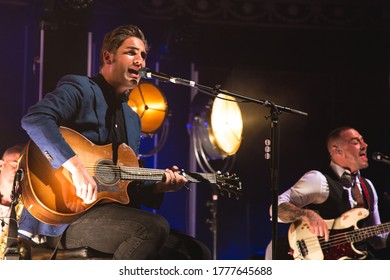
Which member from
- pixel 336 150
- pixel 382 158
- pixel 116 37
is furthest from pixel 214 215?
pixel 116 37

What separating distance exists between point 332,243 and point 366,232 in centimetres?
24

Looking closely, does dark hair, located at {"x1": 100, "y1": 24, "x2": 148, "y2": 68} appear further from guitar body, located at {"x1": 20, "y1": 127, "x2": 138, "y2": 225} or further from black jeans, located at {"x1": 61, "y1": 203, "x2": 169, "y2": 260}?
black jeans, located at {"x1": 61, "y1": 203, "x2": 169, "y2": 260}

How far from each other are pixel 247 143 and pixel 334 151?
0.62 metres

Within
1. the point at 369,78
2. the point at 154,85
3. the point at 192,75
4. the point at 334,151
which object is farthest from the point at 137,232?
the point at 369,78

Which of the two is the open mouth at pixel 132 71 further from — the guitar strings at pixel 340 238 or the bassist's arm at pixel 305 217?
the guitar strings at pixel 340 238

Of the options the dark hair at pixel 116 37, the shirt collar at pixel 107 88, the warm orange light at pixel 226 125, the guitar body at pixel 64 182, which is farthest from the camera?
the warm orange light at pixel 226 125

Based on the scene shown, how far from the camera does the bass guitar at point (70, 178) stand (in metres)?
3.50

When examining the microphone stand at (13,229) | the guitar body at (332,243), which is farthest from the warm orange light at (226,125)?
the microphone stand at (13,229)

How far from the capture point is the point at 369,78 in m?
4.65

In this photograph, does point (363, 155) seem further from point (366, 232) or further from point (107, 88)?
point (107, 88)

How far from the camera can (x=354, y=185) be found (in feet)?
14.4

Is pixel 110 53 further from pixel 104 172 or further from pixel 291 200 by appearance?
pixel 291 200

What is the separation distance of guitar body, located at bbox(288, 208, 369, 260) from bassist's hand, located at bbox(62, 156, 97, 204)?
146cm

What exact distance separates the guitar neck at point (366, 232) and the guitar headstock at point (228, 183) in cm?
79
